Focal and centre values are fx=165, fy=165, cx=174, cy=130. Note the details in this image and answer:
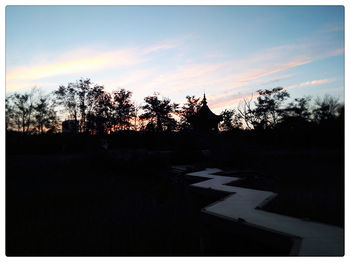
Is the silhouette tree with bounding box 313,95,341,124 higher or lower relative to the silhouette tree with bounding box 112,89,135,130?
lower

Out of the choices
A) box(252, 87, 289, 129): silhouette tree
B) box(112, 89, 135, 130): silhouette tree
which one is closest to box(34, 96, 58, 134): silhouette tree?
box(112, 89, 135, 130): silhouette tree

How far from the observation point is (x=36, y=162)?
8.80 m

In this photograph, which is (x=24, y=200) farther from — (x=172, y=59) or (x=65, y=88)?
(x=65, y=88)

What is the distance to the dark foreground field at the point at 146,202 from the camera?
10.4 feet

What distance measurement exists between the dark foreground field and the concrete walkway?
11.2 inches

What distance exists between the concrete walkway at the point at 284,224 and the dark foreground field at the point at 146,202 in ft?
0.93

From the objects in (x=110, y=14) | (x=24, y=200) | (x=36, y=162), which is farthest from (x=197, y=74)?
(x=36, y=162)

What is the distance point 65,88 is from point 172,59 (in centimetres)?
1511

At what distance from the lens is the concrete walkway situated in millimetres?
2096

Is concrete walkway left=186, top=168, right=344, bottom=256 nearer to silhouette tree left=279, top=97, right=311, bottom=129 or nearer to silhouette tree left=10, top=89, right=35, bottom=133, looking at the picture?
silhouette tree left=279, top=97, right=311, bottom=129

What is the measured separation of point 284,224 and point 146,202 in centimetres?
396

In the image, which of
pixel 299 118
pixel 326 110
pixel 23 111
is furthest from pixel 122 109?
pixel 326 110

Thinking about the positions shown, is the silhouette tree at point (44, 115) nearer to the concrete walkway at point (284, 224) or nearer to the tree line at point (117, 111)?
the tree line at point (117, 111)

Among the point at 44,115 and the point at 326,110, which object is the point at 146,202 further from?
the point at 44,115
